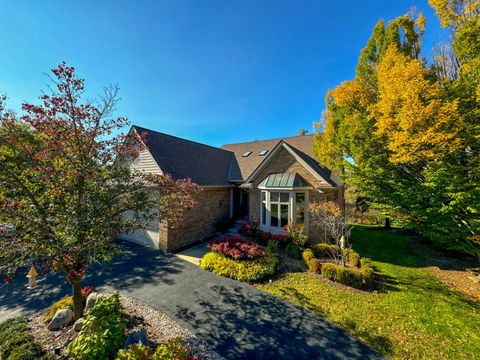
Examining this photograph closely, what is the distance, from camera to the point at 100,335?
421 centimetres

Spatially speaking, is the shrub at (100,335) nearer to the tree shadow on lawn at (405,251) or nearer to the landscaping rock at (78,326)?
the landscaping rock at (78,326)

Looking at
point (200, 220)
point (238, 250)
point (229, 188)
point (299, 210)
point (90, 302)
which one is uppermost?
point (229, 188)

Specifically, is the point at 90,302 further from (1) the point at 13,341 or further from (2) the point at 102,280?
(2) the point at 102,280

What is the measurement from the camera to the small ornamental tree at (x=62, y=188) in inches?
166

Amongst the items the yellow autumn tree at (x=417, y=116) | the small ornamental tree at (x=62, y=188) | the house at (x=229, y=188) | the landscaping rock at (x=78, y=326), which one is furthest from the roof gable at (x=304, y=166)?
the landscaping rock at (x=78, y=326)

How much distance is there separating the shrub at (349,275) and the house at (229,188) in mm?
4082

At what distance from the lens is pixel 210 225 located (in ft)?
48.7

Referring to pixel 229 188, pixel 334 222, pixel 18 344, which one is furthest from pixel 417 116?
pixel 18 344

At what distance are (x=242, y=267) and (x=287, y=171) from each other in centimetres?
759

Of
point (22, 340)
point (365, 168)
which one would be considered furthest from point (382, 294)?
point (22, 340)

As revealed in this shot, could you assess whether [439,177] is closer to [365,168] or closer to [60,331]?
[365,168]

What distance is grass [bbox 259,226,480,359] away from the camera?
527cm

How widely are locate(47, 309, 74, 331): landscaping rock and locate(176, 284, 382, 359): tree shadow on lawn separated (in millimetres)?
3076

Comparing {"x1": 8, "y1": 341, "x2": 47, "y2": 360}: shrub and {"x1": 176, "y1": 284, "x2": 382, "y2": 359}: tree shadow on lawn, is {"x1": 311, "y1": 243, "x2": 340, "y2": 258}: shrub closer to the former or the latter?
{"x1": 176, "y1": 284, "x2": 382, "y2": 359}: tree shadow on lawn
